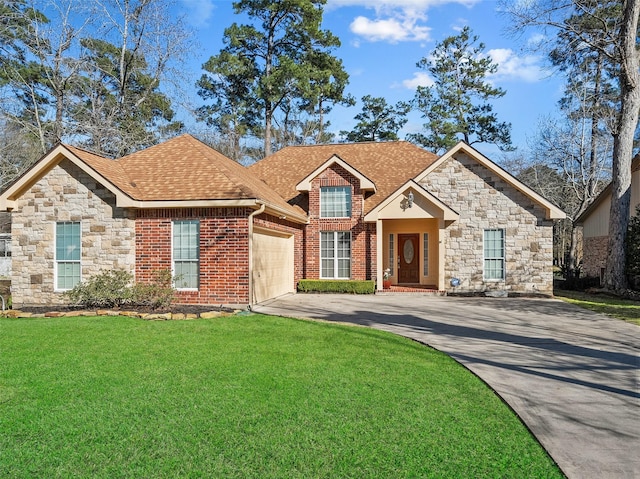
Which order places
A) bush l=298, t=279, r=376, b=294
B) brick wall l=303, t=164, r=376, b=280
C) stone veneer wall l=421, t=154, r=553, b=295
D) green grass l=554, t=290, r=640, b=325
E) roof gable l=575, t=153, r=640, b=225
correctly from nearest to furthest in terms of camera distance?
green grass l=554, t=290, r=640, b=325, stone veneer wall l=421, t=154, r=553, b=295, bush l=298, t=279, r=376, b=294, brick wall l=303, t=164, r=376, b=280, roof gable l=575, t=153, r=640, b=225

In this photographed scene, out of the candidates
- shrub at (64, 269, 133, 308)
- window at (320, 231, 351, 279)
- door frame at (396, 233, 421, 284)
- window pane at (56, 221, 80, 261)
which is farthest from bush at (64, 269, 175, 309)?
door frame at (396, 233, 421, 284)

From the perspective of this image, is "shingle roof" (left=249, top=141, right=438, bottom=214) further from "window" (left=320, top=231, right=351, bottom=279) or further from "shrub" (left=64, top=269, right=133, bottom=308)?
"shrub" (left=64, top=269, right=133, bottom=308)

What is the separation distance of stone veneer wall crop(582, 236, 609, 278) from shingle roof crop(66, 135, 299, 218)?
1628 cm

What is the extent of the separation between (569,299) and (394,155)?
33.0ft

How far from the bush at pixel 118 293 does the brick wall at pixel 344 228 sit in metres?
6.94

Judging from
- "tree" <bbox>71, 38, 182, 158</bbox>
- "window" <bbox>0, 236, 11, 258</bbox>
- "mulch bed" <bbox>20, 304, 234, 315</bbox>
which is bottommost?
"mulch bed" <bbox>20, 304, 234, 315</bbox>

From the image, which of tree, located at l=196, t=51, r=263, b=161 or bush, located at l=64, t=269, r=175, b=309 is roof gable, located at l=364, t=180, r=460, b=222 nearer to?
bush, located at l=64, t=269, r=175, b=309

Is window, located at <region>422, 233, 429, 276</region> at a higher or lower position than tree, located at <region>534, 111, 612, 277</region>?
lower

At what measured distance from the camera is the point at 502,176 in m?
16.4

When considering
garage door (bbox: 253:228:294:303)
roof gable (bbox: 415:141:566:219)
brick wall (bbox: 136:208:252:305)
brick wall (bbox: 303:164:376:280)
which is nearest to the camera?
brick wall (bbox: 136:208:252:305)

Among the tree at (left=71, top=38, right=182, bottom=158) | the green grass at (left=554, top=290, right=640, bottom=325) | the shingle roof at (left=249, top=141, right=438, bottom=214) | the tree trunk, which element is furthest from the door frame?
the tree at (left=71, top=38, right=182, bottom=158)

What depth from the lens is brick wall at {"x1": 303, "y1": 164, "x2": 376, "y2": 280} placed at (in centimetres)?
1745

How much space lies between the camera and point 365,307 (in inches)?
514

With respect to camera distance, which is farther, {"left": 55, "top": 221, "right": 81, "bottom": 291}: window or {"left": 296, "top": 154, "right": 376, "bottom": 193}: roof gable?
{"left": 296, "top": 154, "right": 376, "bottom": 193}: roof gable
